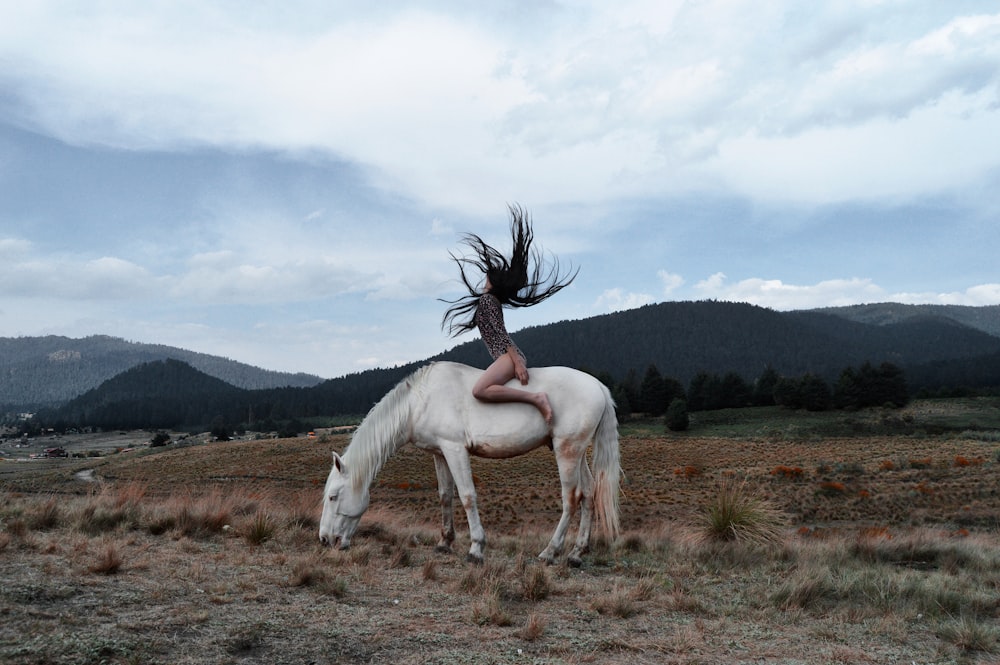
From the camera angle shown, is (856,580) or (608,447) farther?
(608,447)

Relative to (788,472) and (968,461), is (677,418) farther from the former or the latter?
(788,472)

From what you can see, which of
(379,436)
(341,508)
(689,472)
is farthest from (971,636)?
(689,472)

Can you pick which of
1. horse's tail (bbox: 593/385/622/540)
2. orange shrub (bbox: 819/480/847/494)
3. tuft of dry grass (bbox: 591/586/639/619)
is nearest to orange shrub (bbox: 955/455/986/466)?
orange shrub (bbox: 819/480/847/494)

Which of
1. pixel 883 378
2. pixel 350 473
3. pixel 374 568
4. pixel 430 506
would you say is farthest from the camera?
pixel 883 378

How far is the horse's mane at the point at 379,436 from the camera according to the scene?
24.4 feet

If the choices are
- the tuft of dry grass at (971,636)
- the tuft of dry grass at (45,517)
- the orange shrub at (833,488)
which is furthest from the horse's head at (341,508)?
the orange shrub at (833,488)

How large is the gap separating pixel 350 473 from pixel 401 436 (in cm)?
74

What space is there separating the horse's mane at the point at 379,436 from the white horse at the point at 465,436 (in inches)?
0.5

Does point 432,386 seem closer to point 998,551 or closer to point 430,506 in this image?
point 998,551

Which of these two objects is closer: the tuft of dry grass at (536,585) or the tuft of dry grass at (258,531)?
the tuft of dry grass at (536,585)

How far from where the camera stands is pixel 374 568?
A: 6250 mm

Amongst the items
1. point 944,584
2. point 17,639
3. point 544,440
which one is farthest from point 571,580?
point 17,639

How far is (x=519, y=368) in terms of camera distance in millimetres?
7277

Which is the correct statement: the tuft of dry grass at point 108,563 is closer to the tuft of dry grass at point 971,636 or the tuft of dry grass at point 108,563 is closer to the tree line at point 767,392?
the tuft of dry grass at point 971,636
